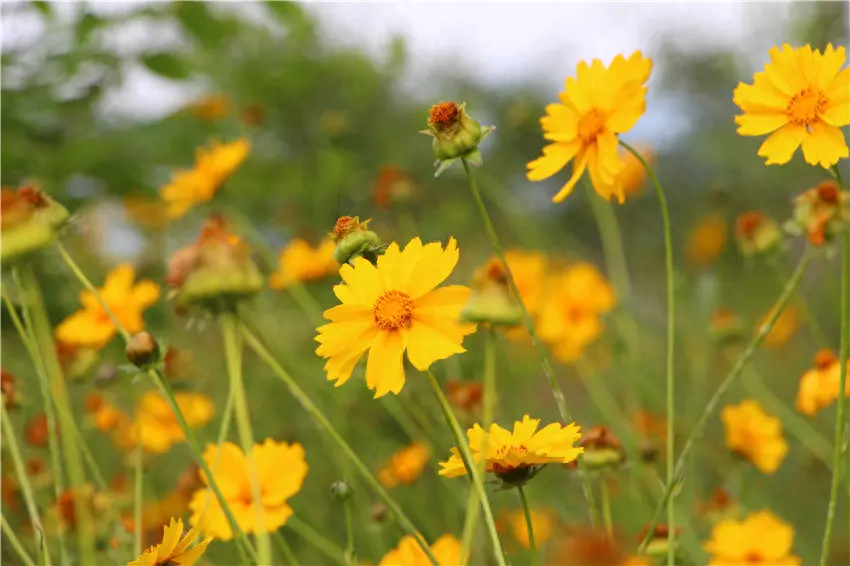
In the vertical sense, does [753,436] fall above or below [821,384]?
below

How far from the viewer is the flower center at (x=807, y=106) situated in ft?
1.94

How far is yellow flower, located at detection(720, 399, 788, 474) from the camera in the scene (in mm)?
1020

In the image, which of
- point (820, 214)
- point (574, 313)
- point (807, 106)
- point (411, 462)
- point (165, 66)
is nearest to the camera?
point (807, 106)

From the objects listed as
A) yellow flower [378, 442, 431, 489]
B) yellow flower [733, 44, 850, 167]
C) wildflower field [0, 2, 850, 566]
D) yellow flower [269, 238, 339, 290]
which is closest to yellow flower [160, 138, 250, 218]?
wildflower field [0, 2, 850, 566]

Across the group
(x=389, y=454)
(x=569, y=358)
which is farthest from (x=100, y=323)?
(x=389, y=454)

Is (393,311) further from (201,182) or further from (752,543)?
(201,182)

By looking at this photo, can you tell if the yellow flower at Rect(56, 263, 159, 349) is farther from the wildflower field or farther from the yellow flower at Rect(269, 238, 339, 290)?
the yellow flower at Rect(269, 238, 339, 290)

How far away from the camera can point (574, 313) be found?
1.31m

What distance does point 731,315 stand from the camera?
132 centimetres

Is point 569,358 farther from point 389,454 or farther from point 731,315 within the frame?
point 389,454

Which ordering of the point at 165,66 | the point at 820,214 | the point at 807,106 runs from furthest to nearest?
the point at 165,66, the point at 820,214, the point at 807,106

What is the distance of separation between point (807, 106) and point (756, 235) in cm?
50

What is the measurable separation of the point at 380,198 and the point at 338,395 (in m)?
0.32

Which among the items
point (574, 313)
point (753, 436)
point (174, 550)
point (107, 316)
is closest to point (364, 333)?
point (174, 550)
